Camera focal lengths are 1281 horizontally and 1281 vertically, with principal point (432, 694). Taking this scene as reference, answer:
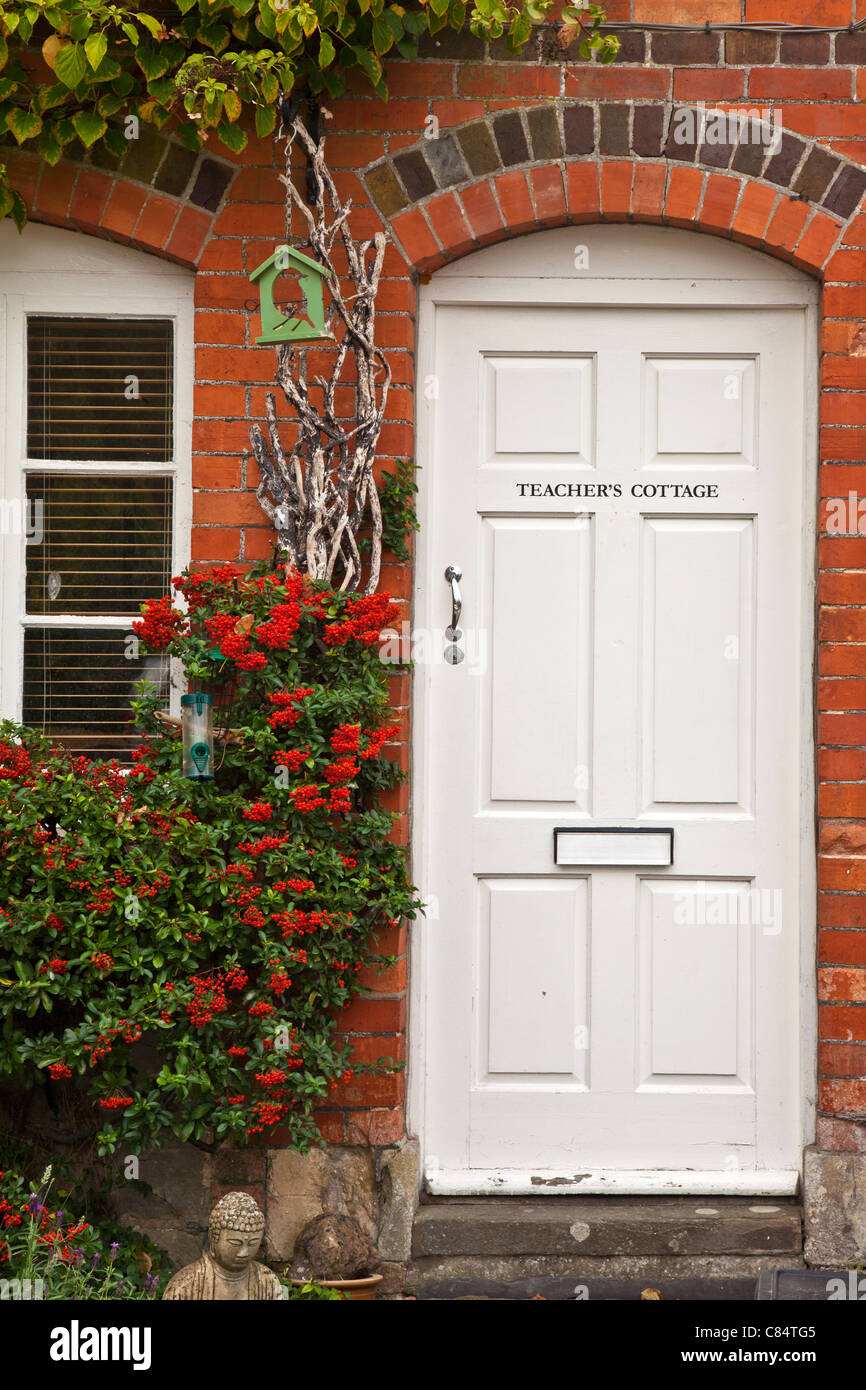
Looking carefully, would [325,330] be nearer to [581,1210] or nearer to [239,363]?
[239,363]

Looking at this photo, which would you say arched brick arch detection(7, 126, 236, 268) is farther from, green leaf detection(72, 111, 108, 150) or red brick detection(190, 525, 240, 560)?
red brick detection(190, 525, 240, 560)

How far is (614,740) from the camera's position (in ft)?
12.5

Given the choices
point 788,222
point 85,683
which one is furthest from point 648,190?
point 85,683

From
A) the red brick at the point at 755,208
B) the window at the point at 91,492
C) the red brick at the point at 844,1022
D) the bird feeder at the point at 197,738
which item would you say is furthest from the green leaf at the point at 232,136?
the red brick at the point at 844,1022

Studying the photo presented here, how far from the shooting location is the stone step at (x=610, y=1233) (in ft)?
11.7

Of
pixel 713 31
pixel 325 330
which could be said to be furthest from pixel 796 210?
pixel 325 330

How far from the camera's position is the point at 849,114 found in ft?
11.9

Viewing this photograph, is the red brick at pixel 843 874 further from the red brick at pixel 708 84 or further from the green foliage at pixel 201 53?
the green foliage at pixel 201 53

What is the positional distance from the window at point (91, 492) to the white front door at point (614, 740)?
81cm

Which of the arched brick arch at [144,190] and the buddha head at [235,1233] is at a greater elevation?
→ the arched brick arch at [144,190]

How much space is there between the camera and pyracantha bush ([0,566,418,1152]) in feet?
10.6

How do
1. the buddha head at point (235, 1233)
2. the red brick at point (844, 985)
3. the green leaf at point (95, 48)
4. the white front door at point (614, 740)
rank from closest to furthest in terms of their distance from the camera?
the buddha head at point (235, 1233) → the green leaf at point (95, 48) → the red brick at point (844, 985) → the white front door at point (614, 740)

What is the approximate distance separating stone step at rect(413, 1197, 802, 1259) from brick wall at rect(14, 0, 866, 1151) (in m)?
0.28

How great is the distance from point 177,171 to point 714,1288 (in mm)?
3494
